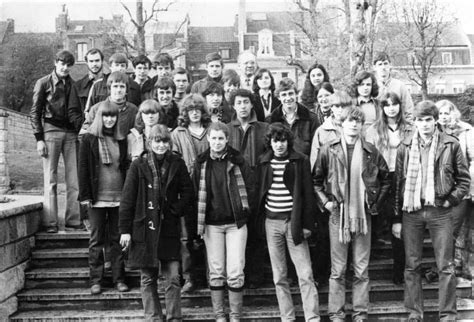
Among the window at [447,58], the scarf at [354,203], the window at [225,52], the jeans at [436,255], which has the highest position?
the window at [225,52]

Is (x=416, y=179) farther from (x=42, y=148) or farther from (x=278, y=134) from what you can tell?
(x=42, y=148)

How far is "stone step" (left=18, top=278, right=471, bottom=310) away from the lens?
5.98m

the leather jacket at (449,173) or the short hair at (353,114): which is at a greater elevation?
the short hair at (353,114)

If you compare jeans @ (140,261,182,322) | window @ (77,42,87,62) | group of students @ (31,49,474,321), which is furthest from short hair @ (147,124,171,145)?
window @ (77,42,87,62)

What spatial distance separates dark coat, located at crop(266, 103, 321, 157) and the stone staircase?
1.57 m

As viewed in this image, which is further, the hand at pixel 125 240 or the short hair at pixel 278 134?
the short hair at pixel 278 134

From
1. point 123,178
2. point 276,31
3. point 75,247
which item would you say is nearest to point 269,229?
point 123,178

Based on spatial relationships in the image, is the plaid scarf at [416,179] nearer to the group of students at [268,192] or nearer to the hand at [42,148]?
the group of students at [268,192]

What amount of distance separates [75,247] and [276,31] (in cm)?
4059

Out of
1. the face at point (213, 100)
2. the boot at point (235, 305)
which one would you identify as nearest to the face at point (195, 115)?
the face at point (213, 100)

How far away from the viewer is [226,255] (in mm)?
5504

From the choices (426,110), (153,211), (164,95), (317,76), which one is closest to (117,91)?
(164,95)

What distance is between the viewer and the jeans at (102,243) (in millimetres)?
5938

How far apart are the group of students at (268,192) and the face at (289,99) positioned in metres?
0.01
